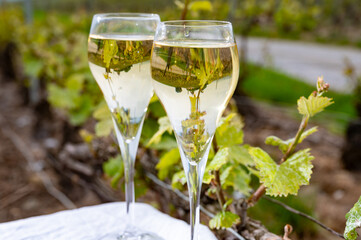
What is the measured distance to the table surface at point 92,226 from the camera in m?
1.13

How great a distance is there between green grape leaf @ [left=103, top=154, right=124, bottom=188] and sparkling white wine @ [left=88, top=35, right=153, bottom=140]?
1.93ft

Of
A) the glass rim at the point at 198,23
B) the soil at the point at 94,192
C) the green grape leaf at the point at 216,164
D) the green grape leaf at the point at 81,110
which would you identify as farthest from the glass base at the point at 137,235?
the green grape leaf at the point at 81,110

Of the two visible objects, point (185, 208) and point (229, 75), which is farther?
point (185, 208)

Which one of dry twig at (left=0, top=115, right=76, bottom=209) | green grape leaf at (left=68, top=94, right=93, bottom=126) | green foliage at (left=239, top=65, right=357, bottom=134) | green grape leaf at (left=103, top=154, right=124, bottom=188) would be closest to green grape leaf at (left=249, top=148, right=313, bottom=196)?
green grape leaf at (left=103, top=154, right=124, bottom=188)

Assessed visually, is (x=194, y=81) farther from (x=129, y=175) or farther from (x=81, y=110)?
(x=81, y=110)

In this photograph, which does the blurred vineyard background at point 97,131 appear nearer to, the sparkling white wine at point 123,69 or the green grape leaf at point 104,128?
the green grape leaf at point 104,128

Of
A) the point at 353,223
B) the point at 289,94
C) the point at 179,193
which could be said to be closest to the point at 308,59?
the point at 289,94

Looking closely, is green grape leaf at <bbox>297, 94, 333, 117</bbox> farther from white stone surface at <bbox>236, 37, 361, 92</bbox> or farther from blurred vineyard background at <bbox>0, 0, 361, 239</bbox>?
white stone surface at <bbox>236, 37, 361, 92</bbox>

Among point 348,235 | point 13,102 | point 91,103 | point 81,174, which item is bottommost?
point 13,102

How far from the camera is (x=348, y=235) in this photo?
845mm

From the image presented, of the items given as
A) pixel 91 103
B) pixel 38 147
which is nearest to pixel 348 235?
pixel 91 103

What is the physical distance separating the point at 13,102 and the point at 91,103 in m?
3.89

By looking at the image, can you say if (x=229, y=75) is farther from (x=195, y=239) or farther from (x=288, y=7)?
(x=288, y=7)

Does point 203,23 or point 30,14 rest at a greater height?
point 203,23
